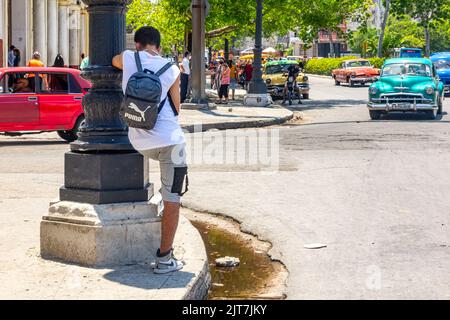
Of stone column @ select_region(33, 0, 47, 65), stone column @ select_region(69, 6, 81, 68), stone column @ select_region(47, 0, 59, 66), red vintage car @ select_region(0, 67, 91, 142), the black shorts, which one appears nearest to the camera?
red vintage car @ select_region(0, 67, 91, 142)

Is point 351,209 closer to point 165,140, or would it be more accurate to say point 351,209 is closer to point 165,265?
Result: point 165,265

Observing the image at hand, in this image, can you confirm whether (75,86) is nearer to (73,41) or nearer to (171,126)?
Answer: (171,126)

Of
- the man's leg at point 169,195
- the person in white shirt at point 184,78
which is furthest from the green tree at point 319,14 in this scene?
the man's leg at point 169,195

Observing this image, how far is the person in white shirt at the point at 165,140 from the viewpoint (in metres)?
6.34

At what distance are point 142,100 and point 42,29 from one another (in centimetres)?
3337

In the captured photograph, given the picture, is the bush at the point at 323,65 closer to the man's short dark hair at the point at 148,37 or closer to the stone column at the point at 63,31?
the stone column at the point at 63,31

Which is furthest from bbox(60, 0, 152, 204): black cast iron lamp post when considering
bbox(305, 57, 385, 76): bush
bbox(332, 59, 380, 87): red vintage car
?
bbox(305, 57, 385, 76): bush

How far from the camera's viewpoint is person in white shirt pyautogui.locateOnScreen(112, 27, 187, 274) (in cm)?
634

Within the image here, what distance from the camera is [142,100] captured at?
20.1 ft

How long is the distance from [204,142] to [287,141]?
1.66m

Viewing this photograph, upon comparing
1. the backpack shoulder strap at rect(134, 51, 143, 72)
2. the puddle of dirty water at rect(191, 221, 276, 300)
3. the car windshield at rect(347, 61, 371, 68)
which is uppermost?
the car windshield at rect(347, 61, 371, 68)

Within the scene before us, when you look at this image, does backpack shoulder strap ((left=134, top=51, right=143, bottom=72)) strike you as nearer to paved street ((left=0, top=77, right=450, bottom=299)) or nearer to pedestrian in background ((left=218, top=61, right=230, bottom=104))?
paved street ((left=0, top=77, right=450, bottom=299))

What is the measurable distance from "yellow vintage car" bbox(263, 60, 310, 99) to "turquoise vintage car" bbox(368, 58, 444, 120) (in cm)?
1054

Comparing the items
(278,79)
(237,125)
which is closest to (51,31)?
(278,79)
